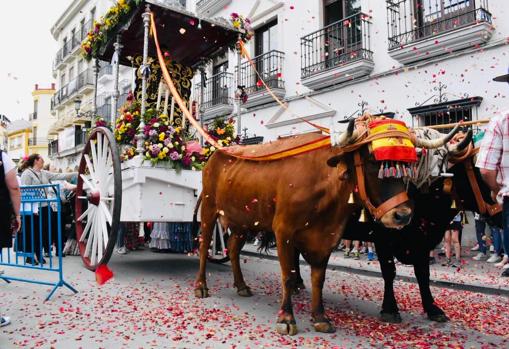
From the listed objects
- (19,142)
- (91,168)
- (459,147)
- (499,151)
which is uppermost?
(19,142)

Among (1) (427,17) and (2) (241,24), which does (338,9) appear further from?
(2) (241,24)

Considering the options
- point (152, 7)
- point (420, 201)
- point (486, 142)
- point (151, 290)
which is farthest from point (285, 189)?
point (152, 7)

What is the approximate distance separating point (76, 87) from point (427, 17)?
1002 inches

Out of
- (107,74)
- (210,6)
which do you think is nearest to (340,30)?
(210,6)

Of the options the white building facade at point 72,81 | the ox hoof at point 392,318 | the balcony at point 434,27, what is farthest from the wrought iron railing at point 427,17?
the white building facade at point 72,81

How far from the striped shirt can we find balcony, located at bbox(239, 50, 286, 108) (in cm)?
1017

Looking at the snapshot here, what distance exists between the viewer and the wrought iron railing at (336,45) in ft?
35.5

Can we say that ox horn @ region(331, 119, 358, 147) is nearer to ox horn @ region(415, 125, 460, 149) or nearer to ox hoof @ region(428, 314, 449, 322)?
ox horn @ region(415, 125, 460, 149)

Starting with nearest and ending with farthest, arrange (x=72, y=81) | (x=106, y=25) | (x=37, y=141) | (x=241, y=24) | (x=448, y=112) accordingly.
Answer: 1. (x=106, y=25)
2. (x=241, y=24)
3. (x=448, y=112)
4. (x=72, y=81)
5. (x=37, y=141)

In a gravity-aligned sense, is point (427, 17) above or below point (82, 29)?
below


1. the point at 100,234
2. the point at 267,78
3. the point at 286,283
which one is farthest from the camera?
A: the point at 267,78

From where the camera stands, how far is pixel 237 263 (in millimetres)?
5395

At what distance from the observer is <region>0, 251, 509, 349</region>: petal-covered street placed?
3.57 meters

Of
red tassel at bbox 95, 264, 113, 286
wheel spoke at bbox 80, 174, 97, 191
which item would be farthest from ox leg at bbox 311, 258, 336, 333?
wheel spoke at bbox 80, 174, 97, 191
